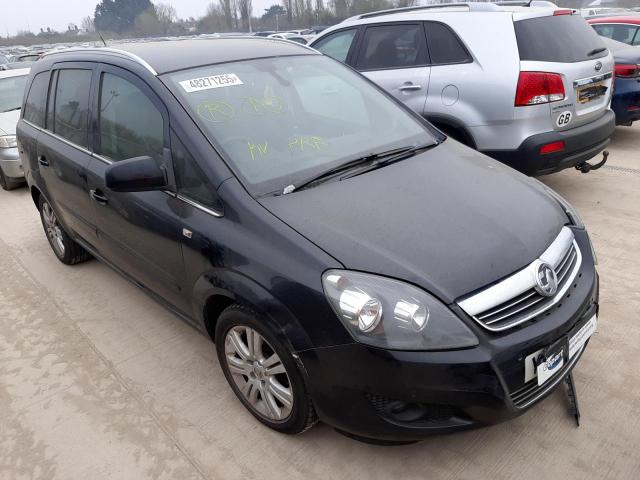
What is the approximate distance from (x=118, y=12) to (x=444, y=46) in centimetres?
9054

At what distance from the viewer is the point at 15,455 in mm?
Answer: 2439

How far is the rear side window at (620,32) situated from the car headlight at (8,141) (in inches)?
346

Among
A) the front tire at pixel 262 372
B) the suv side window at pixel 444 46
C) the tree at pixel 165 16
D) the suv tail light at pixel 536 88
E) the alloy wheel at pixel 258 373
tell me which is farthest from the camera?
the tree at pixel 165 16

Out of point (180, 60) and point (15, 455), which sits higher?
point (180, 60)

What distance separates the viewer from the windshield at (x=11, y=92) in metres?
7.24

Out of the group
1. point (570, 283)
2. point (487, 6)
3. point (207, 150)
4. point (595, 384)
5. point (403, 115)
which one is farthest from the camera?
point (487, 6)

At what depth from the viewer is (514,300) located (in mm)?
1962

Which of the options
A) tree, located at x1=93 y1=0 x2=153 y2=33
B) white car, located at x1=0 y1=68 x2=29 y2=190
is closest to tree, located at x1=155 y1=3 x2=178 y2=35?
tree, located at x1=93 y1=0 x2=153 y2=33

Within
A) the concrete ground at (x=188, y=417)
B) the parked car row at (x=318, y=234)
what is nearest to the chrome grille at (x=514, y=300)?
the parked car row at (x=318, y=234)

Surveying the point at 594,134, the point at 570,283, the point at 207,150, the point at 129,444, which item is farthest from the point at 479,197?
the point at 594,134

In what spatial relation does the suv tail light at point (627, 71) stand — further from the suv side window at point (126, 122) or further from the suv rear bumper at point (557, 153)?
the suv side window at point (126, 122)

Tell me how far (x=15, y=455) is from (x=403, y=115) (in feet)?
8.86

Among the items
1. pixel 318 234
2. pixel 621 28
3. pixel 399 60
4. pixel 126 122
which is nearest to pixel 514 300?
pixel 318 234

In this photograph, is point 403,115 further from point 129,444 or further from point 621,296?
point 129,444
